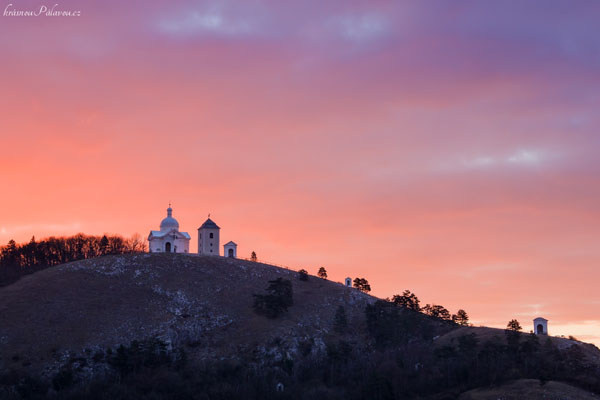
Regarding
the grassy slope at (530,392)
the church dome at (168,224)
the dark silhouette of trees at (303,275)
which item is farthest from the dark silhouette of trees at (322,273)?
the grassy slope at (530,392)

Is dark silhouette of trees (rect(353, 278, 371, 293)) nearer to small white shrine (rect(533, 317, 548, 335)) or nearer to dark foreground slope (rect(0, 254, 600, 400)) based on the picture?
dark foreground slope (rect(0, 254, 600, 400))

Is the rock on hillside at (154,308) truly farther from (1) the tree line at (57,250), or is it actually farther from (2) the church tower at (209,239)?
(1) the tree line at (57,250)

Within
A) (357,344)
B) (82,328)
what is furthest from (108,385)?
(357,344)

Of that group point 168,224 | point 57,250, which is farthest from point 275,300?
point 57,250

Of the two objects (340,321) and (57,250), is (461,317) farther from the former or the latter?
(57,250)

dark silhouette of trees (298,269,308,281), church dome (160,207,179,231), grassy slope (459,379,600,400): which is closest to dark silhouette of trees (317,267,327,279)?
dark silhouette of trees (298,269,308,281)

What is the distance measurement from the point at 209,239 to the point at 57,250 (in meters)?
35.5

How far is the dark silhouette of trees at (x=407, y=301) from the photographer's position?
4798 inches

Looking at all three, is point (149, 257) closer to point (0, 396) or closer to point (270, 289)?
point (270, 289)

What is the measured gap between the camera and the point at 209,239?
14000cm

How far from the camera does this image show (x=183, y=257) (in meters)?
128

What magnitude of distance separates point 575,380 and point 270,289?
52.3 meters

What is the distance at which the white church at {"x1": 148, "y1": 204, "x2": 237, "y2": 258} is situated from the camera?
456 feet

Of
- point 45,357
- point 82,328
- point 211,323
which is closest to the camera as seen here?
point 45,357
